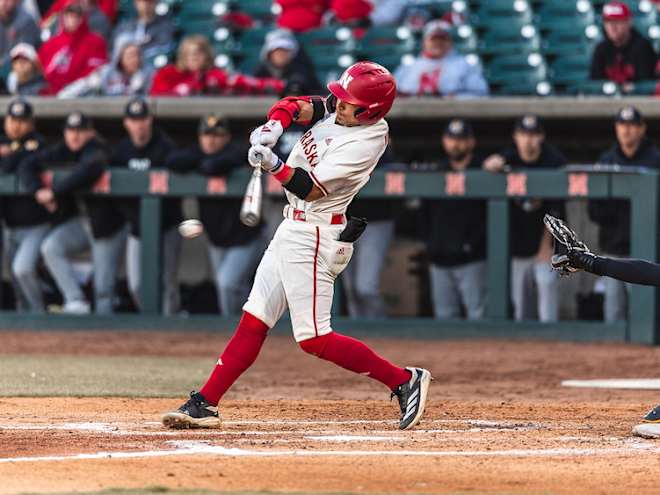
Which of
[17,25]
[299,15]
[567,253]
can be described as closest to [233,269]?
[299,15]

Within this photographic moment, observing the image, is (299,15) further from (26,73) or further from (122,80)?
(26,73)

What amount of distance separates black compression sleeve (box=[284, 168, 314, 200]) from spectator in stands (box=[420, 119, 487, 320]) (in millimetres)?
4713

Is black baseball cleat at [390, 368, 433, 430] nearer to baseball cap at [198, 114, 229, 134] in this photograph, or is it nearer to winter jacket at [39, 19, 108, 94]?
baseball cap at [198, 114, 229, 134]

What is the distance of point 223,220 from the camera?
407 inches

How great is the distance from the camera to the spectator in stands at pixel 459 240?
10023 mm

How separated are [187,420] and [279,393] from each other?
1.81 meters

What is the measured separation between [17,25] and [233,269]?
3929 mm

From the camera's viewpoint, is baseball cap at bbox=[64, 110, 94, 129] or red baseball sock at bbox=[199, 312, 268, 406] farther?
baseball cap at bbox=[64, 110, 94, 129]

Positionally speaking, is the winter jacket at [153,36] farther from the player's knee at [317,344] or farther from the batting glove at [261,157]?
the batting glove at [261,157]

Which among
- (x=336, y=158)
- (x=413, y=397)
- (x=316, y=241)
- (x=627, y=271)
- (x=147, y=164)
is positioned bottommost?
(x=413, y=397)

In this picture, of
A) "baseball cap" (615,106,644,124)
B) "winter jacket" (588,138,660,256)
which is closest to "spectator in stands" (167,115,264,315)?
"winter jacket" (588,138,660,256)

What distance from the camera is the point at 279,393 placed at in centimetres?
720

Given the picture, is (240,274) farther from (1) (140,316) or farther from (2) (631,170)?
(2) (631,170)

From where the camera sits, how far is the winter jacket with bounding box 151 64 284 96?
1091 cm
